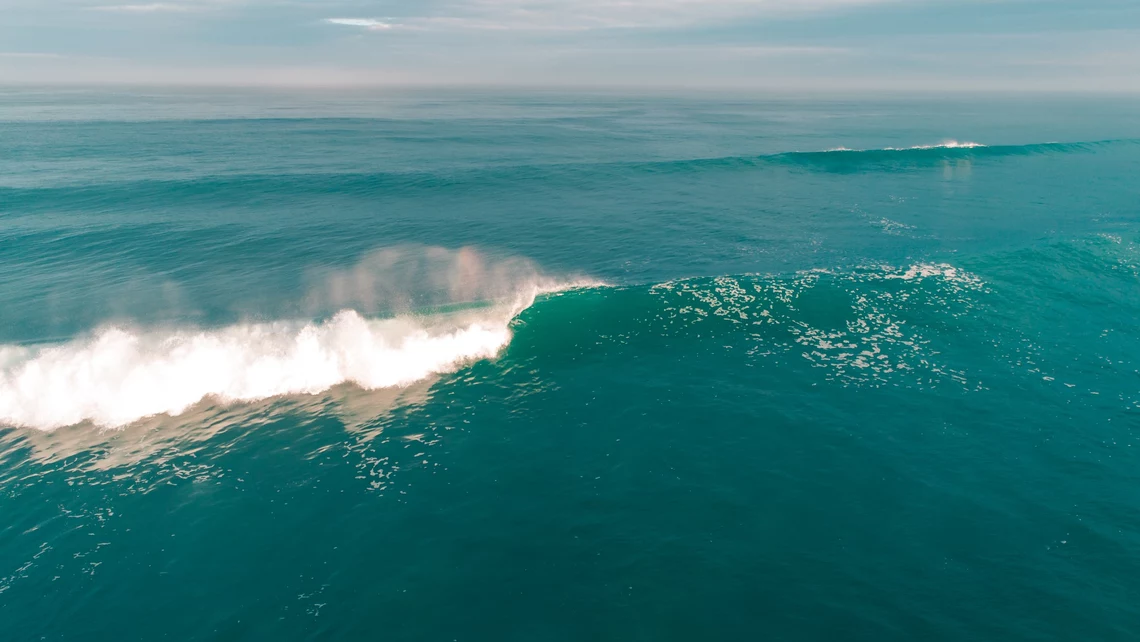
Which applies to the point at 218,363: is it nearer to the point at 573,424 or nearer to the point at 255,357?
the point at 255,357

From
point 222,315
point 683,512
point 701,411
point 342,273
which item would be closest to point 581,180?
point 342,273

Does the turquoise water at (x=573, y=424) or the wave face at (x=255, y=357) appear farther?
the wave face at (x=255, y=357)

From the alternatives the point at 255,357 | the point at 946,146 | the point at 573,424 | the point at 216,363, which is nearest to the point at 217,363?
the point at 216,363

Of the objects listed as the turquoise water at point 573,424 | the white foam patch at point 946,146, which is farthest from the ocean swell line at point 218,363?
the white foam patch at point 946,146

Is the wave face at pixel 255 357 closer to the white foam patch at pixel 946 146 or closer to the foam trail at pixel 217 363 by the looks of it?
the foam trail at pixel 217 363

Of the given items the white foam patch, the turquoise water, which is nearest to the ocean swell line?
the turquoise water

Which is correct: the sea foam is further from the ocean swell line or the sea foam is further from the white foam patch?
the white foam patch
